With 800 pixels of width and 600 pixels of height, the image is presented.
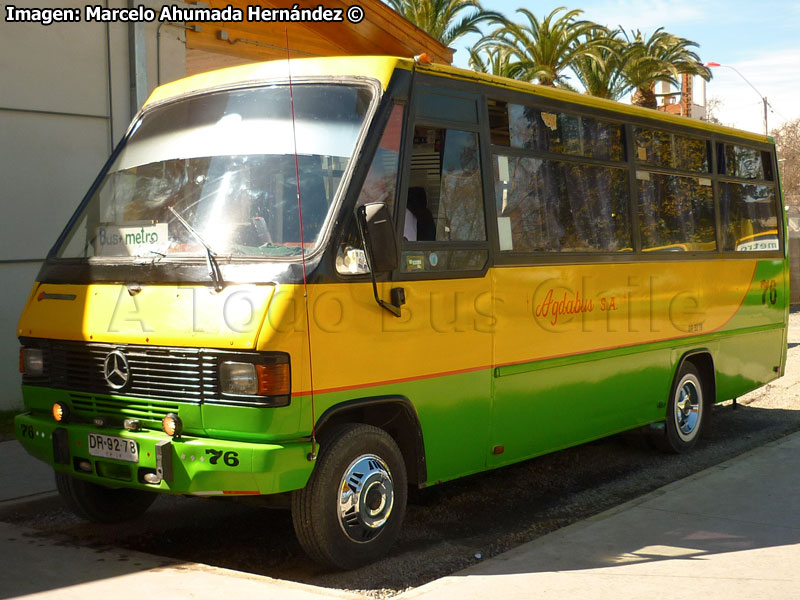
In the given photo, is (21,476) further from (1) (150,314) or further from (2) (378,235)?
(2) (378,235)

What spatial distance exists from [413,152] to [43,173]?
583 centimetres

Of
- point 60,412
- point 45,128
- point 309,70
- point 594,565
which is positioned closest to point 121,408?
point 60,412

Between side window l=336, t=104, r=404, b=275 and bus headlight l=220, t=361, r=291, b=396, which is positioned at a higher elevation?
side window l=336, t=104, r=404, b=275

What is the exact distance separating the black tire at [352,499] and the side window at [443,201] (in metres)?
1.06

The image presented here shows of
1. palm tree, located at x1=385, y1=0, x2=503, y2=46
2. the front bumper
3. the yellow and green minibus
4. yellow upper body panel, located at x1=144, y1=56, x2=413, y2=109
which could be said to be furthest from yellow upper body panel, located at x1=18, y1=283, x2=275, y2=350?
palm tree, located at x1=385, y1=0, x2=503, y2=46

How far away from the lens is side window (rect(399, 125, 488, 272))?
19.0 feet

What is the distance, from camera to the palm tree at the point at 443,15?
86.6ft

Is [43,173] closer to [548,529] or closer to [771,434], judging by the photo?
[548,529]

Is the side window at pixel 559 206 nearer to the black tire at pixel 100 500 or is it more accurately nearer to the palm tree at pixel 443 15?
the black tire at pixel 100 500

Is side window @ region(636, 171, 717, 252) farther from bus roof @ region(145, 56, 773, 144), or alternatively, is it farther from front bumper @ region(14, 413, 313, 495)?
front bumper @ region(14, 413, 313, 495)

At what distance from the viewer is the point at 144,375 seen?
529 cm

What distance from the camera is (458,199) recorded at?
612 centimetres

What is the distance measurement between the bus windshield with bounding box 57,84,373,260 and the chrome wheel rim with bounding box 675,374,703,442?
4692 mm

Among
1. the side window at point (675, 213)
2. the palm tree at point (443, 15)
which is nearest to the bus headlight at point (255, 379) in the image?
the side window at point (675, 213)
